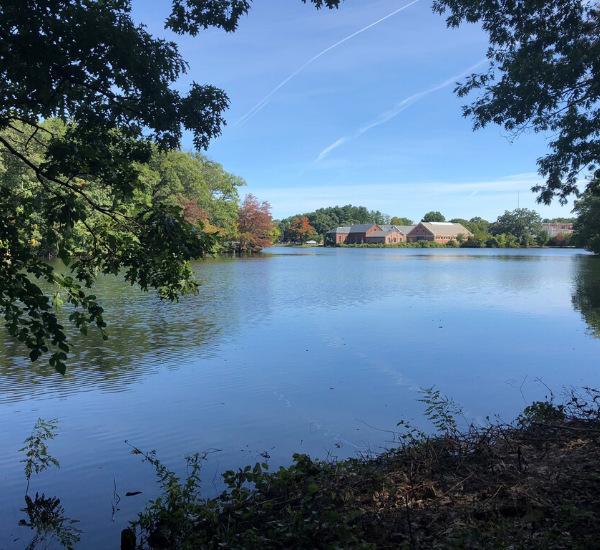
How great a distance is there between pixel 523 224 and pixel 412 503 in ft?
419

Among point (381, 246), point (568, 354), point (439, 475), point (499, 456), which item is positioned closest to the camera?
point (439, 475)

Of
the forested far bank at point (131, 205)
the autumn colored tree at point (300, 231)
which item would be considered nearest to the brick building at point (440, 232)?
the autumn colored tree at point (300, 231)

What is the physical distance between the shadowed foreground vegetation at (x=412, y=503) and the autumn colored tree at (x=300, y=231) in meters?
134

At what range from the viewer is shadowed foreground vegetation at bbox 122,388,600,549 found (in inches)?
138

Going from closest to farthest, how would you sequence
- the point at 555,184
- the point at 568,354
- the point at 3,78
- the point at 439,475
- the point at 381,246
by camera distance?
the point at 439,475
the point at 3,78
the point at 568,354
the point at 555,184
the point at 381,246

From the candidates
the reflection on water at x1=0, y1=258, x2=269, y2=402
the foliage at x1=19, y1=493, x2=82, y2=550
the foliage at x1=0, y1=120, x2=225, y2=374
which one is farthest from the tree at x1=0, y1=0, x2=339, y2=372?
the reflection on water at x1=0, y1=258, x2=269, y2=402

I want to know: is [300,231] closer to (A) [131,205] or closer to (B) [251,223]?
(B) [251,223]

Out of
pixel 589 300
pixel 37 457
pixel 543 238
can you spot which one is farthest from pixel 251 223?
pixel 543 238

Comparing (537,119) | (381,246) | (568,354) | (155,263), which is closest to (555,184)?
(537,119)

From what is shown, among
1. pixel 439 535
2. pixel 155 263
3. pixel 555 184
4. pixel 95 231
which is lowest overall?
pixel 439 535

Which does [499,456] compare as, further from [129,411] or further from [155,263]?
[129,411]

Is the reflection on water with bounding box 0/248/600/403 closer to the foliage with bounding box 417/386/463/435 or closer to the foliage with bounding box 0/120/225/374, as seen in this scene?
the foliage with bounding box 0/120/225/374

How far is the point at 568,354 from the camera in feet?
35.3

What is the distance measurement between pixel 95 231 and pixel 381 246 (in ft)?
392
